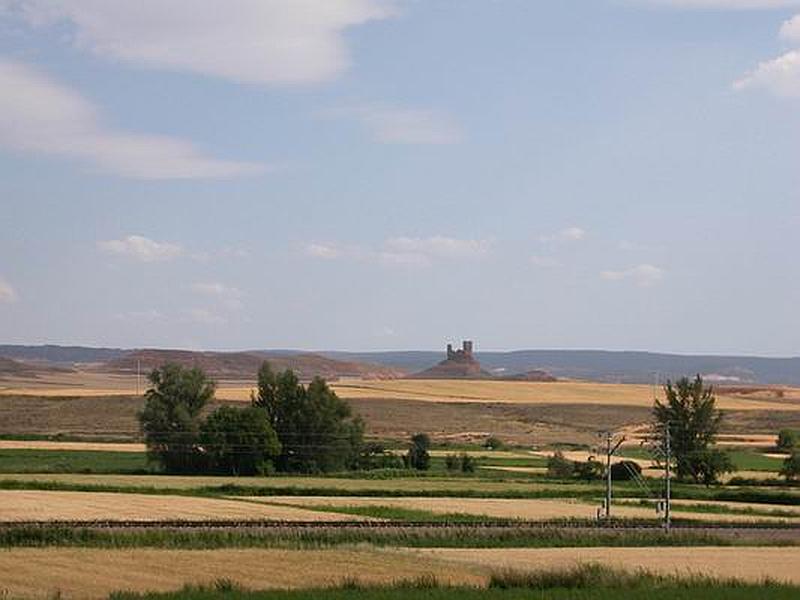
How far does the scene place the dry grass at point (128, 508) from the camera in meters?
52.3

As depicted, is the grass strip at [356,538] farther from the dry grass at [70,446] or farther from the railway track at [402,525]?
the dry grass at [70,446]

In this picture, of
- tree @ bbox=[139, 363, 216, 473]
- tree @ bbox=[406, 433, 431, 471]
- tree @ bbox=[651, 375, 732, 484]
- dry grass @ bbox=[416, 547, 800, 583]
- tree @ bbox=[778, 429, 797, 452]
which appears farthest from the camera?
tree @ bbox=[778, 429, 797, 452]

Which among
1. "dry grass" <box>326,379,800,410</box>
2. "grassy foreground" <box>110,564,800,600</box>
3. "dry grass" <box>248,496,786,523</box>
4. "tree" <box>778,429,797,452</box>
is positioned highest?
"dry grass" <box>326,379,800,410</box>

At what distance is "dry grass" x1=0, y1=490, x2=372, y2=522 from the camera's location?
5234 cm

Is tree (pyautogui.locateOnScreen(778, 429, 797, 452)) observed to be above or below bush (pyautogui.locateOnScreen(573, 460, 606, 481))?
above

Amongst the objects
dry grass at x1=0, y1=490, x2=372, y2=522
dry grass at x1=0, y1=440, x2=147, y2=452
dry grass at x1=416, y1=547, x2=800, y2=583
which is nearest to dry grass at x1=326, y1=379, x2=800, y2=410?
dry grass at x1=0, y1=440, x2=147, y2=452

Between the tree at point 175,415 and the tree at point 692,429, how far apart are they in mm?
29817

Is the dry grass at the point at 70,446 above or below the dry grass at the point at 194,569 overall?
below

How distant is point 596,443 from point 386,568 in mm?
81544

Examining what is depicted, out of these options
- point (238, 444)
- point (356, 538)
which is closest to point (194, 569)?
point (356, 538)

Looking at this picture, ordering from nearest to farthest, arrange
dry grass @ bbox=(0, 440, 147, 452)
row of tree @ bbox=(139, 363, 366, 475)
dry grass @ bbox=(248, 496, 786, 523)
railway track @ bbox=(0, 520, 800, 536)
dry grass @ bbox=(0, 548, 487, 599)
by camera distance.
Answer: dry grass @ bbox=(0, 548, 487, 599), railway track @ bbox=(0, 520, 800, 536), dry grass @ bbox=(248, 496, 786, 523), row of tree @ bbox=(139, 363, 366, 475), dry grass @ bbox=(0, 440, 147, 452)

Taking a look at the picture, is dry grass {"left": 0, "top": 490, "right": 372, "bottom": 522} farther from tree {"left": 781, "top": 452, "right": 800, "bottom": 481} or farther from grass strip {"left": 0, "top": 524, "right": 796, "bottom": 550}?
tree {"left": 781, "top": 452, "right": 800, "bottom": 481}

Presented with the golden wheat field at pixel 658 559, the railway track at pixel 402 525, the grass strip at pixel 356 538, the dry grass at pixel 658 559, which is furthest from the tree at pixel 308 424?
the dry grass at pixel 658 559

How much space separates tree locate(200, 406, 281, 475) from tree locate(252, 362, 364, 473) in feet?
5.84
